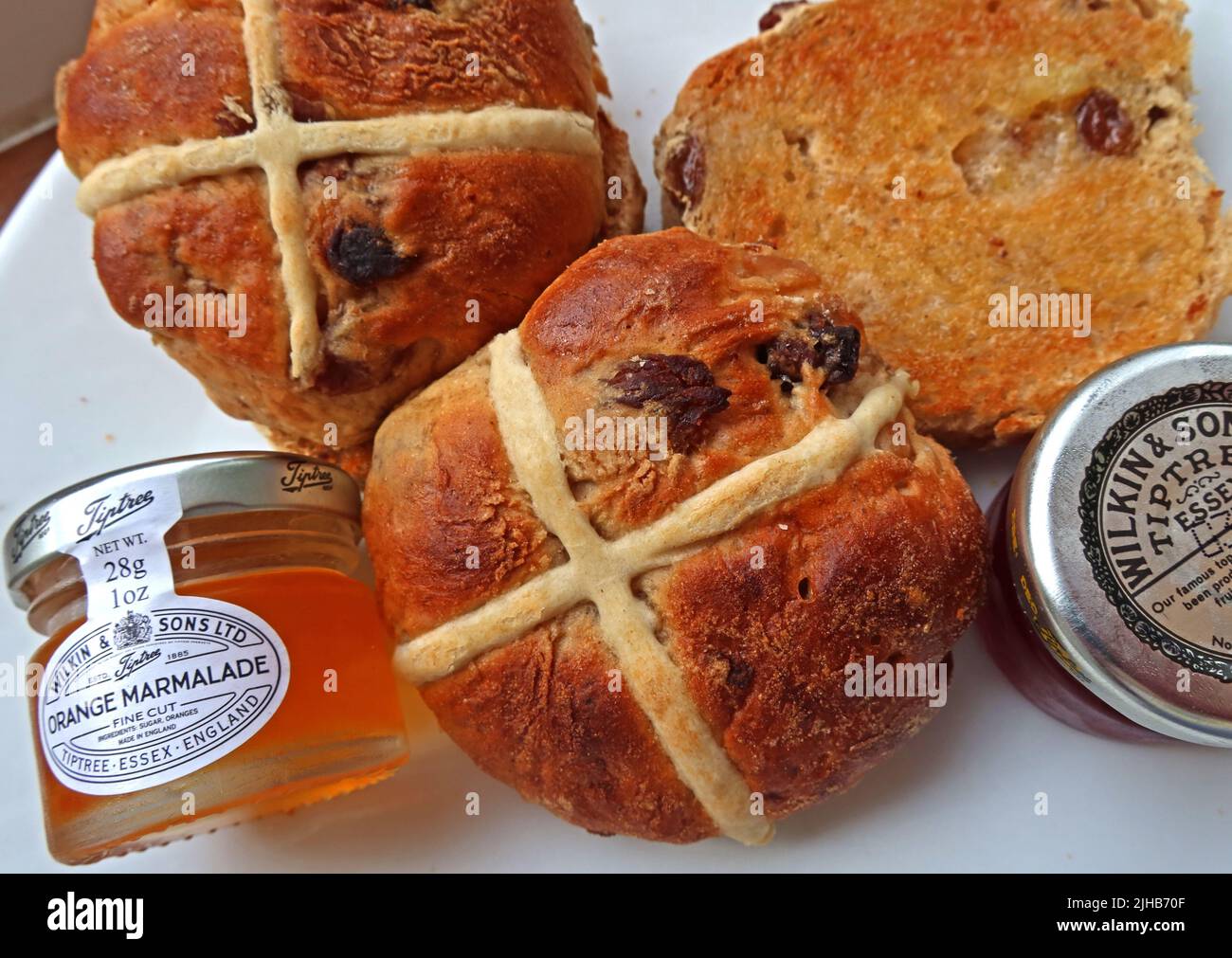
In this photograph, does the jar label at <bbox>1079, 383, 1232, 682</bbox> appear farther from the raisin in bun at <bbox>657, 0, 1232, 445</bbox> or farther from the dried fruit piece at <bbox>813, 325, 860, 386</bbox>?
the dried fruit piece at <bbox>813, 325, 860, 386</bbox>

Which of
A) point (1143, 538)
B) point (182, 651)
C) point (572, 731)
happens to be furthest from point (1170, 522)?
point (182, 651)

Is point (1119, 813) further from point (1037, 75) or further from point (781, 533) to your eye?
point (1037, 75)

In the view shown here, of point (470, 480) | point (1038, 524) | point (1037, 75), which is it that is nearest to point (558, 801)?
point (470, 480)

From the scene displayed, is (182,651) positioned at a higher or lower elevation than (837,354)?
lower

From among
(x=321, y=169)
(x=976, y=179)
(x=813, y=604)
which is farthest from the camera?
(x=976, y=179)

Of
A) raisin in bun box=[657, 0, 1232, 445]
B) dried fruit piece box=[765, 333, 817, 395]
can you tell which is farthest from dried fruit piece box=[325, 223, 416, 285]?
raisin in bun box=[657, 0, 1232, 445]

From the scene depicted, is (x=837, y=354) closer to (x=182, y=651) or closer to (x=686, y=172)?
(x=686, y=172)

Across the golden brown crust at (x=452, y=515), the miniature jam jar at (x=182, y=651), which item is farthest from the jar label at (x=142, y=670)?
the golden brown crust at (x=452, y=515)
